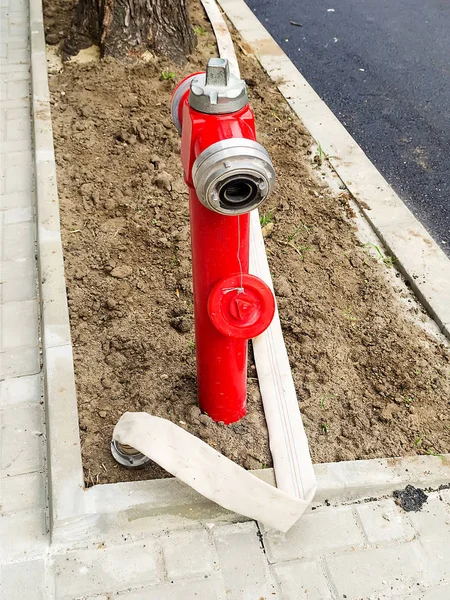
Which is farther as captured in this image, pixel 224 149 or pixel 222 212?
pixel 222 212

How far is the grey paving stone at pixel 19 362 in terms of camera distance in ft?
10.6

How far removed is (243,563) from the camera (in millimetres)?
2541

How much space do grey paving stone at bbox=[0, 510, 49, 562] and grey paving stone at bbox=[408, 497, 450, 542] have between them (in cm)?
153

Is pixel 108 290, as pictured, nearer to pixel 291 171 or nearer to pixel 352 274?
pixel 352 274

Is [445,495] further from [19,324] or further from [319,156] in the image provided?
[319,156]

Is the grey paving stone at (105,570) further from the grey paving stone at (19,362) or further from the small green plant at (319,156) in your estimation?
the small green plant at (319,156)

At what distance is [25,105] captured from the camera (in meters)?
5.14

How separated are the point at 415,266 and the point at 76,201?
2184mm

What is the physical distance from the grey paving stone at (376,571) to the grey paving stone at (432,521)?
7 cm

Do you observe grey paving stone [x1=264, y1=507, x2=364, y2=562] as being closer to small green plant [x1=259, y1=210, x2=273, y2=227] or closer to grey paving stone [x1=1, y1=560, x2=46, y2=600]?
grey paving stone [x1=1, y1=560, x2=46, y2=600]

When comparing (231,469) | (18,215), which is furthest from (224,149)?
(18,215)

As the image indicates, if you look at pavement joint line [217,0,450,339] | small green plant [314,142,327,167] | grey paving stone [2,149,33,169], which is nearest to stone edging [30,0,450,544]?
pavement joint line [217,0,450,339]

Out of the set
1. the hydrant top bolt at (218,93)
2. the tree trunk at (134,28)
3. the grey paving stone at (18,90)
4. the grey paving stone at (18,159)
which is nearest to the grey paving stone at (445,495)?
the hydrant top bolt at (218,93)

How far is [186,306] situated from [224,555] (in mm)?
1372
